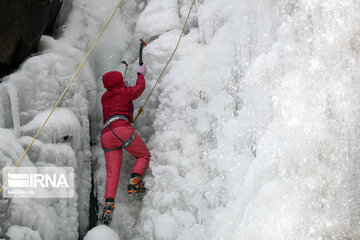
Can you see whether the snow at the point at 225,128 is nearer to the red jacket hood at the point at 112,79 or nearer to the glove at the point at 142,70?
the glove at the point at 142,70

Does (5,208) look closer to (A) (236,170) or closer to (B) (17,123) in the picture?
(B) (17,123)

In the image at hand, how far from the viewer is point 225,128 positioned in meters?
3.47

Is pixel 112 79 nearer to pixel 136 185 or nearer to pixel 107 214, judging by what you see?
pixel 136 185

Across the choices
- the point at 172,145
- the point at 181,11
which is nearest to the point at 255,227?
the point at 172,145

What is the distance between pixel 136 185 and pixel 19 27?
181 centimetres

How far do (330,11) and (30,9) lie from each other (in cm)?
271

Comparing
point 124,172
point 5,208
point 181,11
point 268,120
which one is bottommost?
point 124,172

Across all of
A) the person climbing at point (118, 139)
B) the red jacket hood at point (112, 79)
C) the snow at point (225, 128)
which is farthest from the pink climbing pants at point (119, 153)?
the red jacket hood at point (112, 79)

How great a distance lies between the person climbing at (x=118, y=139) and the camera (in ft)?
11.7

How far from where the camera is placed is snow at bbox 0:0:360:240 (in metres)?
2.96

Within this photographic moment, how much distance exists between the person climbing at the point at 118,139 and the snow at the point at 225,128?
153 millimetres

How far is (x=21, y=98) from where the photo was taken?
3.56 m

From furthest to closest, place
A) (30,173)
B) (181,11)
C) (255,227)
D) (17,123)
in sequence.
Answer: (181,11) → (17,123) → (30,173) → (255,227)

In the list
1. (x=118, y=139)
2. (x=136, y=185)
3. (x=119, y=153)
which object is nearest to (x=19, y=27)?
(x=118, y=139)
